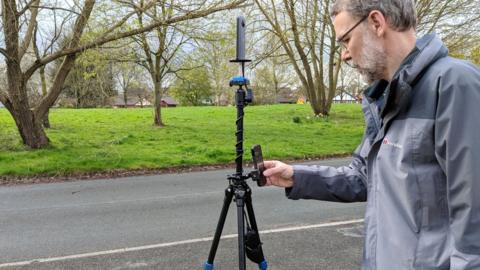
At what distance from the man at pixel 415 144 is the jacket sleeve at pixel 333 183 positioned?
1.26ft

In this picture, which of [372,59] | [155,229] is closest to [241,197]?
[372,59]

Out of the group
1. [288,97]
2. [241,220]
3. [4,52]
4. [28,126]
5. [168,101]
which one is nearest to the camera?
[241,220]

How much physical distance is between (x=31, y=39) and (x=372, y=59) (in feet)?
41.7

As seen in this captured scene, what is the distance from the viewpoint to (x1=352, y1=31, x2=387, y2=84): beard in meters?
1.39

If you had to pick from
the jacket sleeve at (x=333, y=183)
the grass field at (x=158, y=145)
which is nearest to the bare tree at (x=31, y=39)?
the grass field at (x=158, y=145)

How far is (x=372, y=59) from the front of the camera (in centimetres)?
142

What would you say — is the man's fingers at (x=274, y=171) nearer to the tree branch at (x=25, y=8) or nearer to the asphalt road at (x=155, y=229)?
the asphalt road at (x=155, y=229)

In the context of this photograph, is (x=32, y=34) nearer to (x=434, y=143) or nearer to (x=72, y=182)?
(x=72, y=182)

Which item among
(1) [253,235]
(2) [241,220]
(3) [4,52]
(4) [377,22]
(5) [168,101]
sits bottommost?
(1) [253,235]

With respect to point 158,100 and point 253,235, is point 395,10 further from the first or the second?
point 158,100

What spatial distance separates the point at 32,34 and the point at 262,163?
476 inches

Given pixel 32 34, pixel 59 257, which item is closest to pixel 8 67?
pixel 32 34

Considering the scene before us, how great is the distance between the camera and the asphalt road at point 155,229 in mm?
4129

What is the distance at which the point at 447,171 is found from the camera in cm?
113
